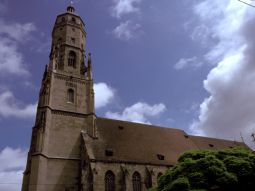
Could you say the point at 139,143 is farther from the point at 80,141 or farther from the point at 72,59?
the point at 72,59

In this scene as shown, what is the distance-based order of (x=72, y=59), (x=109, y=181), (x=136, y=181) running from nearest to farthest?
(x=109, y=181) < (x=136, y=181) < (x=72, y=59)

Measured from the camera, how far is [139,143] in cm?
3638

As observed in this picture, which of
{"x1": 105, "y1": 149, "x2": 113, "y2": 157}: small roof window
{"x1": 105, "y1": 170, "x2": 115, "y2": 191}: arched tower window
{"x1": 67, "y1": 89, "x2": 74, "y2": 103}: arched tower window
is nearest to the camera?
{"x1": 105, "y1": 170, "x2": 115, "y2": 191}: arched tower window

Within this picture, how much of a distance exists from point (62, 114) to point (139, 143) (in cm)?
1053

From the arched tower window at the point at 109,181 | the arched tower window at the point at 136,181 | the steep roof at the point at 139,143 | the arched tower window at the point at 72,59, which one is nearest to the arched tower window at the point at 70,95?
the arched tower window at the point at 72,59

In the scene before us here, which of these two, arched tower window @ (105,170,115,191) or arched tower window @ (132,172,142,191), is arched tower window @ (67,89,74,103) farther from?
arched tower window @ (132,172,142,191)

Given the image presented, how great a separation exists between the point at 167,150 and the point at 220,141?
13166 mm

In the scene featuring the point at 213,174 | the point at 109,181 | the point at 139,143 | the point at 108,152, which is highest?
the point at 139,143

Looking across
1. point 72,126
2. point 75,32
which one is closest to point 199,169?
point 72,126

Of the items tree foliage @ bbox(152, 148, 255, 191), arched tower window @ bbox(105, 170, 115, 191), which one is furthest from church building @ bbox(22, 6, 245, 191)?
tree foliage @ bbox(152, 148, 255, 191)

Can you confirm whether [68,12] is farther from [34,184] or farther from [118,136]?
[34,184]

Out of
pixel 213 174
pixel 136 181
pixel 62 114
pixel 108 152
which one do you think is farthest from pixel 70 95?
pixel 213 174

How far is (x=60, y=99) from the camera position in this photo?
115 ft

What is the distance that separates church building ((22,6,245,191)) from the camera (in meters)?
29.9
